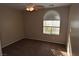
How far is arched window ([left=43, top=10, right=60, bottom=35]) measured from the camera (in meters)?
3.11

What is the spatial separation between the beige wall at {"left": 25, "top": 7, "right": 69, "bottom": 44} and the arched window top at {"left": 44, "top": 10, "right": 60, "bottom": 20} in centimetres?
10

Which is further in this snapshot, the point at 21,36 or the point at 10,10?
the point at 21,36

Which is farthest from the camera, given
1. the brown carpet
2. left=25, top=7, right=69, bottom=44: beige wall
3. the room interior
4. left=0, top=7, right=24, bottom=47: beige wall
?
left=25, top=7, right=69, bottom=44: beige wall

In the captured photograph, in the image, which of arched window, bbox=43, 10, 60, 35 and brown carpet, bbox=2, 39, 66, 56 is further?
arched window, bbox=43, 10, 60, 35

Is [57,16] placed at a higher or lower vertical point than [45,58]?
higher

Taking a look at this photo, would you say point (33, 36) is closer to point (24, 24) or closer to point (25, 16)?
point (24, 24)

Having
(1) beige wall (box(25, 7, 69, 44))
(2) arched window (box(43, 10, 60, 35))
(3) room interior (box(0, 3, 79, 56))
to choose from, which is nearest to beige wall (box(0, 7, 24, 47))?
(3) room interior (box(0, 3, 79, 56))

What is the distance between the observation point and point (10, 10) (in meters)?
2.62

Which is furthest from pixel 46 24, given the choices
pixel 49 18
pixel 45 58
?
pixel 45 58

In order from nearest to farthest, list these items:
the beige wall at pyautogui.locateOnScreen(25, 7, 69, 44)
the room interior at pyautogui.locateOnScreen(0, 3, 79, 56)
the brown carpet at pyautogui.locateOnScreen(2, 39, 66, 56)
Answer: the brown carpet at pyautogui.locateOnScreen(2, 39, 66, 56) → the room interior at pyautogui.locateOnScreen(0, 3, 79, 56) → the beige wall at pyautogui.locateOnScreen(25, 7, 69, 44)

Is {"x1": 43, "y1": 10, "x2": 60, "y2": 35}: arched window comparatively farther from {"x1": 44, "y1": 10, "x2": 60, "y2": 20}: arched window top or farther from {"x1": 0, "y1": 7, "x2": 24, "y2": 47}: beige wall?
{"x1": 0, "y1": 7, "x2": 24, "y2": 47}: beige wall

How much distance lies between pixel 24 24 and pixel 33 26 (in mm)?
347

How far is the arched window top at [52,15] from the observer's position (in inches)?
121

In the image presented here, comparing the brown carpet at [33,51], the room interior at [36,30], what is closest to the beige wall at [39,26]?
the room interior at [36,30]
